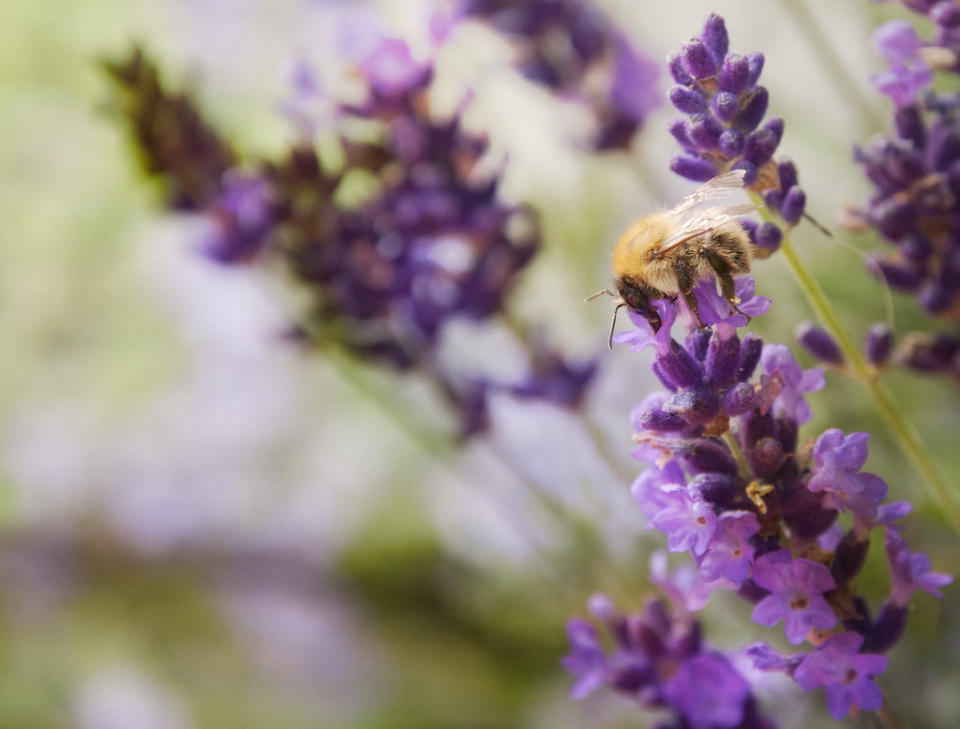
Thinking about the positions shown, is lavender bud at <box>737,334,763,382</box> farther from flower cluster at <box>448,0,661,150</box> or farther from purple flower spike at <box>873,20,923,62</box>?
flower cluster at <box>448,0,661,150</box>

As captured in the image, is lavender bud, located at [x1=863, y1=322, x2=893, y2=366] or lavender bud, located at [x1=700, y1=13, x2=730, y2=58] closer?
lavender bud, located at [x1=700, y1=13, x2=730, y2=58]

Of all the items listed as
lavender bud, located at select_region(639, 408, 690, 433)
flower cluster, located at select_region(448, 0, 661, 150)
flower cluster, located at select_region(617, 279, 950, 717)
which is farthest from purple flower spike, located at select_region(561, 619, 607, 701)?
flower cluster, located at select_region(448, 0, 661, 150)

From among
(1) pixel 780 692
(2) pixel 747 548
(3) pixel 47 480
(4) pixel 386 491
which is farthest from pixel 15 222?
(2) pixel 747 548

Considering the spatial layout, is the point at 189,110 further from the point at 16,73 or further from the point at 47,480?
the point at 16,73

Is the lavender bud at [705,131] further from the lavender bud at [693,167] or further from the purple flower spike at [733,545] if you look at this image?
the purple flower spike at [733,545]

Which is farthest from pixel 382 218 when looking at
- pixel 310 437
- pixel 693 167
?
pixel 310 437

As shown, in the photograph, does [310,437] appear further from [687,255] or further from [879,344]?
[687,255]
